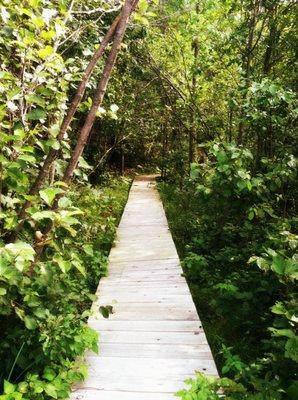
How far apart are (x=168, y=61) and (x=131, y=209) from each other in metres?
4.70

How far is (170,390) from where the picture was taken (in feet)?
8.81

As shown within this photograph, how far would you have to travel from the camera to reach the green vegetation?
7.59ft

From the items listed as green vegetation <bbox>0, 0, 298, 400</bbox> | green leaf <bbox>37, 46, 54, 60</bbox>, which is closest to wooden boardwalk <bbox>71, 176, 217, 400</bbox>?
green vegetation <bbox>0, 0, 298, 400</bbox>

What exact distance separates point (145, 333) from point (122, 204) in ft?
21.1

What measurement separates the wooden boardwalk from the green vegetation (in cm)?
22

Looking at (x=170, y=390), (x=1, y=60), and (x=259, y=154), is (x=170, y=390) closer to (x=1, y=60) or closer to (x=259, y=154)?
(x=1, y=60)

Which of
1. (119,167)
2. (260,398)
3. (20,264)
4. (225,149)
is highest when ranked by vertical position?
(225,149)

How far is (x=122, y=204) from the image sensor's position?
32.1ft

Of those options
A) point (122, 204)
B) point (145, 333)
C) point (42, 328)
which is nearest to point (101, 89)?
point (42, 328)

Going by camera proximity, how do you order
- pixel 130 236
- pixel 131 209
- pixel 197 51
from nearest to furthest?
1. pixel 130 236
2. pixel 131 209
3. pixel 197 51

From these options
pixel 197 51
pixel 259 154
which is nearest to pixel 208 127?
pixel 197 51

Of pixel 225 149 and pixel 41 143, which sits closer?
pixel 41 143

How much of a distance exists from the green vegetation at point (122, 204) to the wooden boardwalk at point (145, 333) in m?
0.22

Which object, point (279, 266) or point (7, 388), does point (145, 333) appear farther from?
point (279, 266)
